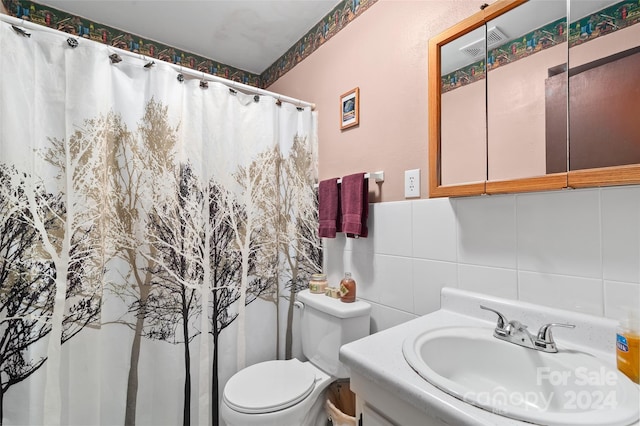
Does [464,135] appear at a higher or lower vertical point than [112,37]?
lower

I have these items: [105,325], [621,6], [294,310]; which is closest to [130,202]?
[105,325]

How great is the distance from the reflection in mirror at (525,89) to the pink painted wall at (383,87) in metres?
0.22

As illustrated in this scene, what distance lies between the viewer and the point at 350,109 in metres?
1.60

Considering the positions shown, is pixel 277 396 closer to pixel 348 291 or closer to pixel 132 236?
pixel 348 291

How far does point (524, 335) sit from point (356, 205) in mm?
816

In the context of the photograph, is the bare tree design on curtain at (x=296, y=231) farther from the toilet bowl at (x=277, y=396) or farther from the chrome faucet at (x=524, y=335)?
the chrome faucet at (x=524, y=335)

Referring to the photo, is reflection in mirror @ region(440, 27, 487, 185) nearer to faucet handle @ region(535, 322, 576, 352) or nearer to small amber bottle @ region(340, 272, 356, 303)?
faucet handle @ region(535, 322, 576, 352)

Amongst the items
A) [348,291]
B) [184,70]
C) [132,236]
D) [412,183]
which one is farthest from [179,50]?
[348,291]

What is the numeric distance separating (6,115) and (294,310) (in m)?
1.56

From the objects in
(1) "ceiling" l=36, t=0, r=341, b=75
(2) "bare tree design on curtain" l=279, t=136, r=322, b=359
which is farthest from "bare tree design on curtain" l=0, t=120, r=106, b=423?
(1) "ceiling" l=36, t=0, r=341, b=75

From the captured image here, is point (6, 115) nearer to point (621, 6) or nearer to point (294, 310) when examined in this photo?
point (294, 310)

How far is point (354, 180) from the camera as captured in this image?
4.72 feet

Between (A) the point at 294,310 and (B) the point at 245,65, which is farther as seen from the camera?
(B) the point at 245,65

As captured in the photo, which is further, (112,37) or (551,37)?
(112,37)
